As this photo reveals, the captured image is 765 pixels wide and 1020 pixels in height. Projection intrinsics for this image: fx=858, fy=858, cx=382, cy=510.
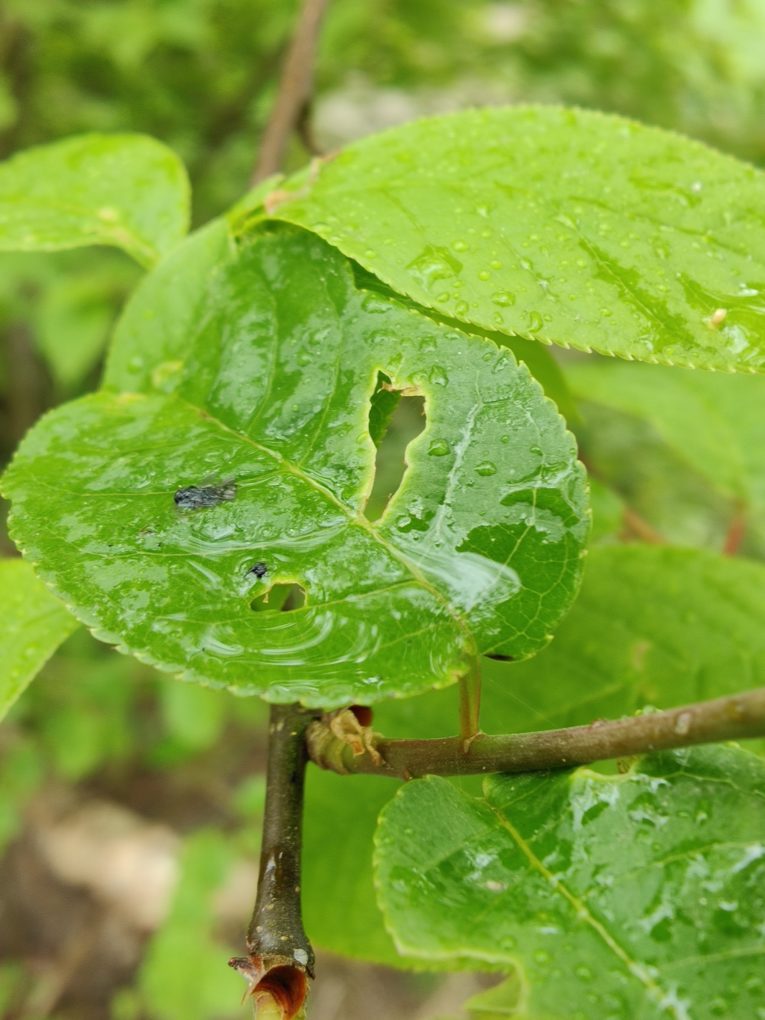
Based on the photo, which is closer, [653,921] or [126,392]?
[653,921]

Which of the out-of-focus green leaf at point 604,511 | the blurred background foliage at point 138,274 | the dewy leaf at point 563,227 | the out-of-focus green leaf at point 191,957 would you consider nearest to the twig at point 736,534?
the out-of-focus green leaf at point 604,511

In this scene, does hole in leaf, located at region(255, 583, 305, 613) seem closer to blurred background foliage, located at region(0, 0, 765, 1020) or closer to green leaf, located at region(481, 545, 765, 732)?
green leaf, located at region(481, 545, 765, 732)

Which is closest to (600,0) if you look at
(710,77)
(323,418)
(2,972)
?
(710,77)

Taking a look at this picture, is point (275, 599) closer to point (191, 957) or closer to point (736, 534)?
point (736, 534)

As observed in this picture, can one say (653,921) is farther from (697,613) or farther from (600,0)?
(600,0)

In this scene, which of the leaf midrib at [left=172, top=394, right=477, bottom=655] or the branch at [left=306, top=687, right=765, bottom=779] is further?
the leaf midrib at [left=172, top=394, right=477, bottom=655]

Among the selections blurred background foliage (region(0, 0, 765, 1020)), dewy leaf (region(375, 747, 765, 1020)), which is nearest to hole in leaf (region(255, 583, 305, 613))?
dewy leaf (region(375, 747, 765, 1020))
